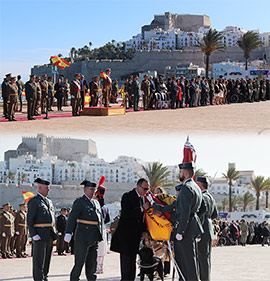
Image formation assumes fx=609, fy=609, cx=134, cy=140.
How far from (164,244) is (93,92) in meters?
12.9

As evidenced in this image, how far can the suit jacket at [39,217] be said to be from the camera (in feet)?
24.4

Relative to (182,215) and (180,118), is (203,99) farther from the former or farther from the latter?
(182,215)

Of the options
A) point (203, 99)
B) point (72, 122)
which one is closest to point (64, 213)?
point (72, 122)

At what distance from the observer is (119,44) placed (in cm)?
19288

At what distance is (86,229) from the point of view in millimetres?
7434

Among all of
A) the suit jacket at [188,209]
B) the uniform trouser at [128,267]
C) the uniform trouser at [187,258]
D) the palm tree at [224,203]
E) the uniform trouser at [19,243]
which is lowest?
the palm tree at [224,203]

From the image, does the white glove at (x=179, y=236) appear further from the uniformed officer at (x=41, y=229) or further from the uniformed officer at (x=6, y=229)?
the uniformed officer at (x=6, y=229)

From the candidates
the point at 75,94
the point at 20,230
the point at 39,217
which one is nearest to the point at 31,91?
the point at 75,94

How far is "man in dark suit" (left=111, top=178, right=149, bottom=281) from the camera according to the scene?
7348mm

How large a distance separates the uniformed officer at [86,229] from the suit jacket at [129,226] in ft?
0.84

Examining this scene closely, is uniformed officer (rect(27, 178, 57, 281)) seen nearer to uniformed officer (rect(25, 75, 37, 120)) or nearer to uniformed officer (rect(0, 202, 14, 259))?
uniformed officer (rect(0, 202, 14, 259))

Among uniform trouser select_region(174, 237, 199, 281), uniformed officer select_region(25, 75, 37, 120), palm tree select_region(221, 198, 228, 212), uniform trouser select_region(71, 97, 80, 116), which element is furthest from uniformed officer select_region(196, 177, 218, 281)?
palm tree select_region(221, 198, 228, 212)

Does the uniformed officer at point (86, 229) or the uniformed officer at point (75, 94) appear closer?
the uniformed officer at point (86, 229)

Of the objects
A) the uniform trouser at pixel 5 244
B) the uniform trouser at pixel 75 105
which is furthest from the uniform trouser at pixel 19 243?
the uniform trouser at pixel 75 105
